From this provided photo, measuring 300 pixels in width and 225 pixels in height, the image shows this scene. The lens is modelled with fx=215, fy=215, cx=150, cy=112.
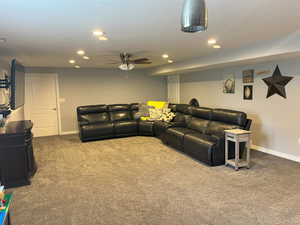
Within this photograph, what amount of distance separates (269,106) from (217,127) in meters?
1.19

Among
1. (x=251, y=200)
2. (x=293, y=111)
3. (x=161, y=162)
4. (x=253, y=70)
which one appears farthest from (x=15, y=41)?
(x=293, y=111)

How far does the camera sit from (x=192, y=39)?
137 inches

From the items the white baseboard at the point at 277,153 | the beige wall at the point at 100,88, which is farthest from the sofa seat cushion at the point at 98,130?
the white baseboard at the point at 277,153

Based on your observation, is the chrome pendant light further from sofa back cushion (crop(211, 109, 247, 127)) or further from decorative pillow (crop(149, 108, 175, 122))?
decorative pillow (crop(149, 108, 175, 122))

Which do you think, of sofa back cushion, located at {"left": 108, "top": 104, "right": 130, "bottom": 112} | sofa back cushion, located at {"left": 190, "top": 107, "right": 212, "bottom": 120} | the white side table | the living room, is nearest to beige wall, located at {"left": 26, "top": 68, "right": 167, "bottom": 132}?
the living room

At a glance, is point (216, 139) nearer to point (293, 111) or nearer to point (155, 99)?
point (293, 111)

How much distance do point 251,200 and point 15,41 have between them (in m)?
4.12

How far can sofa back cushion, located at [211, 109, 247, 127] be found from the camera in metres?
4.32

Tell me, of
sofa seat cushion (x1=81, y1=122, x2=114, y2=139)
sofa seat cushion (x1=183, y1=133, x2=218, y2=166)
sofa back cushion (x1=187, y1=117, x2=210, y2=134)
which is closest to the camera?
sofa seat cushion (x1=183, y1=133, x2=218, y2=166)

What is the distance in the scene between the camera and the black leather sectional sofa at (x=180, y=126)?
13.6 feet

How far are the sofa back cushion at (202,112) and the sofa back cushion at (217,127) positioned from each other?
0.24 m

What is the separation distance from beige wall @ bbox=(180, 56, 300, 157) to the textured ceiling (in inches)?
49.2

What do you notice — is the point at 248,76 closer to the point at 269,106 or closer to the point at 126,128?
the point at 269,106

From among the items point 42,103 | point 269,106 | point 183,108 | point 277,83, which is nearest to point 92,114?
point 42,103
